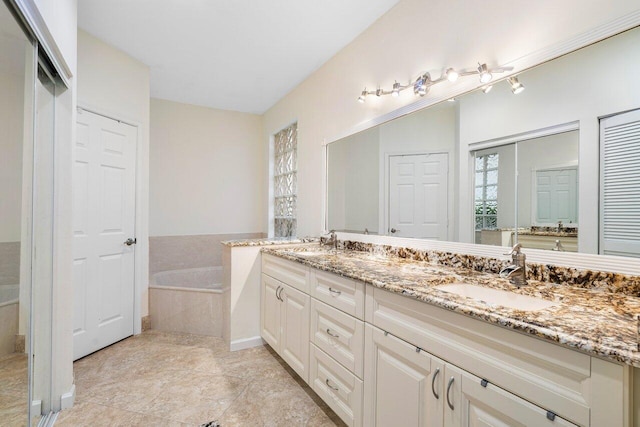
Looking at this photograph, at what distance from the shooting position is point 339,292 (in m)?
1.56

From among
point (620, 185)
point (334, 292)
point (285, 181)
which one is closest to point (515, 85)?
point (620, 185)

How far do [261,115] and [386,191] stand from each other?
112 inches

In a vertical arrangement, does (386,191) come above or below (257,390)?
above

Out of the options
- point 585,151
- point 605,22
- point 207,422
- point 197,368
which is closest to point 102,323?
point 197,368

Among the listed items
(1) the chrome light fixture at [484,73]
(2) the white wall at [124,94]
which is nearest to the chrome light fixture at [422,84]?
(1) the chrome light fixture at [484,73]

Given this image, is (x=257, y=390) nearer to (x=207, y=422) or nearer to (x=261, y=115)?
(x=207, y=422)

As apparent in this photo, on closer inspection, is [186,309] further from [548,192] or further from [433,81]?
[548,192]

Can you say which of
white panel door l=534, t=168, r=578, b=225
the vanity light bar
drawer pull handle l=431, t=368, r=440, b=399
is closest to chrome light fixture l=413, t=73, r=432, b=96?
the vanity light bar

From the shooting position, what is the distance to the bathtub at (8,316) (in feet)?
3.81

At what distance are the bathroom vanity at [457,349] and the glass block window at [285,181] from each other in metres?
1.84

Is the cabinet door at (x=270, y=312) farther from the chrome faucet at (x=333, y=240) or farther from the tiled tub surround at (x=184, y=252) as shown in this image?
the tiled tub surround at (x=184, y=252)

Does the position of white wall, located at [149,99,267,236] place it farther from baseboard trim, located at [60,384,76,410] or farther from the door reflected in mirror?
the door reflected in mirror

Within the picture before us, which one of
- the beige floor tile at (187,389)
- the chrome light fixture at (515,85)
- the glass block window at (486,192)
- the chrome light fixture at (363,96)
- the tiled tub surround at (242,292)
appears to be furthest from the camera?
the tiled tub surround at (242,292)

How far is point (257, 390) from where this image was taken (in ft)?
6.43
